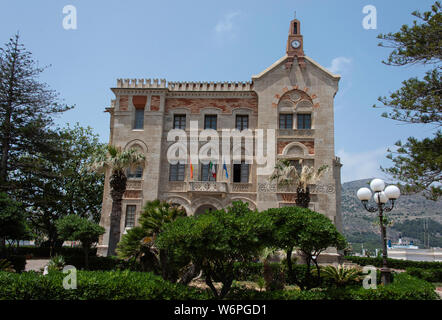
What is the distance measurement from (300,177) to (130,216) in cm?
1310

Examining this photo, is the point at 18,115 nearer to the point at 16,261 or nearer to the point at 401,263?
the point at 16,261

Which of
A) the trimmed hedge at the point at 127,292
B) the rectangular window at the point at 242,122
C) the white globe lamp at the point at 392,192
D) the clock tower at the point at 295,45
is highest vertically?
the clock tower at the point at 295,45

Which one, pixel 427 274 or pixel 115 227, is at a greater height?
pixel 115 227

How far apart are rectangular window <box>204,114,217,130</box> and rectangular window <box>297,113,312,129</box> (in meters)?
6.70

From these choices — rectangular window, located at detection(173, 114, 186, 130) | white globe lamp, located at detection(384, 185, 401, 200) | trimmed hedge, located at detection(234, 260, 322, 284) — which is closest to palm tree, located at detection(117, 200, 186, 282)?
trimmed hedge, located at detection(234, 260, 322, 284)

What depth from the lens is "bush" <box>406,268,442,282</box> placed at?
2103cm

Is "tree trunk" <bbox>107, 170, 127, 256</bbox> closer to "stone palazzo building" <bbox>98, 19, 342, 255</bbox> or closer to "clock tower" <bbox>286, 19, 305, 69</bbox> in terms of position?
"stone palazzo building" <bbox>98, 19, 342, 255</bbox>

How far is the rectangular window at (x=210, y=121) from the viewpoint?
29.6m

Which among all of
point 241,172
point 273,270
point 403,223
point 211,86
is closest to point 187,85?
point 211,86

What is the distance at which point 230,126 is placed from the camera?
1145 inches

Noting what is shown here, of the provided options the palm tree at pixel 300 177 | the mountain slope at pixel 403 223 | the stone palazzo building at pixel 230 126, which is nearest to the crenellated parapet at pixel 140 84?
the stone palazzo building at pixel 230 126

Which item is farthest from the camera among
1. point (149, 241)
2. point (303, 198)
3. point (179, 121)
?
point (179, 121)

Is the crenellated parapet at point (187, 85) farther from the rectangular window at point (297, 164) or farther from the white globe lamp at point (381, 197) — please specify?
the white globe lamp at point (381, 197)
